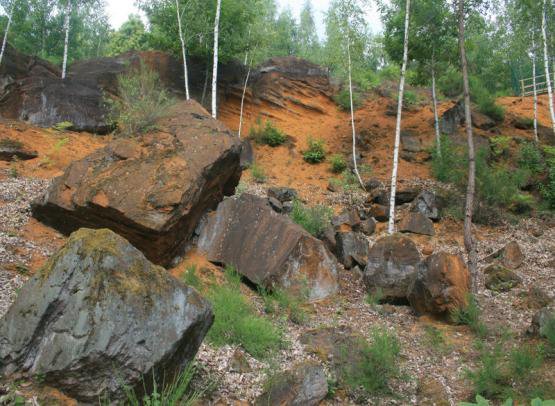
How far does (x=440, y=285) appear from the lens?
8656mm

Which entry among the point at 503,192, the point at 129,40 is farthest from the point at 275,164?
the point at 129,40

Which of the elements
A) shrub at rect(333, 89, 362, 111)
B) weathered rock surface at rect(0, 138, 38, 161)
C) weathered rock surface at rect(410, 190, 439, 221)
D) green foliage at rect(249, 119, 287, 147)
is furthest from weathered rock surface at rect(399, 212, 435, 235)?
shrub at rect(333, 89, 362, 111)

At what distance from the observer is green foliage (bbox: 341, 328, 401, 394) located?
20.9ft

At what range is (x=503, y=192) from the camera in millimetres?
13938

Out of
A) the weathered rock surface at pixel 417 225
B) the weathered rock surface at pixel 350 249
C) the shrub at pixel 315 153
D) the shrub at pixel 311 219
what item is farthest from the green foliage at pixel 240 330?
the shrub at pixel 315 153

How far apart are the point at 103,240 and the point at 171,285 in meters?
0.81

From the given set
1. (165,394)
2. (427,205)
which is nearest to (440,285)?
(165,394)

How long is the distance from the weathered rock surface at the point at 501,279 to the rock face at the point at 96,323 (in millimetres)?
7457

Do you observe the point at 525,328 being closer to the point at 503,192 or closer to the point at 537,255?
the point at 537,255

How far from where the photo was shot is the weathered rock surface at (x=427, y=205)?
1438 centimetres

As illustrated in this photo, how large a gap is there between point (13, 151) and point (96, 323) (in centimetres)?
1096

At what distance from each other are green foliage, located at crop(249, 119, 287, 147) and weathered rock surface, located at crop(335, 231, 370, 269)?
1036cm

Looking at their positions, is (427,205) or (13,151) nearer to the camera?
(13,151)

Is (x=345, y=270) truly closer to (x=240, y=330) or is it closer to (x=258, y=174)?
(x=240, y=330)
